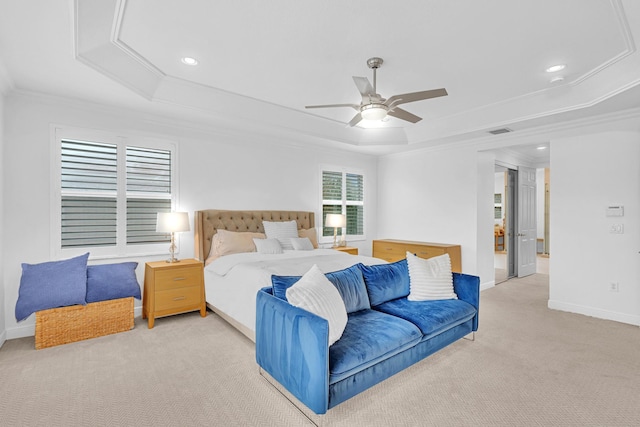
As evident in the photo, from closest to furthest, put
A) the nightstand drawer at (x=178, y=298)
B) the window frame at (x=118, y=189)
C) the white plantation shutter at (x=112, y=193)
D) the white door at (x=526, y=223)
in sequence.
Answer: the window frame at (x=118, y=189) → the white plantation shutter at (x=112, y=193) → the nightstand drawer at (x=178, y=298) → the white door at (x=526, y=223)

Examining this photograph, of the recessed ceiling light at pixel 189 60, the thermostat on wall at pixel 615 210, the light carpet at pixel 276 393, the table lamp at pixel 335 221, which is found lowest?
the light carpet at pixel 276 393

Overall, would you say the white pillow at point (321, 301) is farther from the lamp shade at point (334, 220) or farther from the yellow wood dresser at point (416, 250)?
the yellow wood dresser at point (416, 250)

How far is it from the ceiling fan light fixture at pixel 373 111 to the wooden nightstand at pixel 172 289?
266 centimetres

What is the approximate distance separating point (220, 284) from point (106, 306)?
1.16m

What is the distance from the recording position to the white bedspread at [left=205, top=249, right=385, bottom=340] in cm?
323

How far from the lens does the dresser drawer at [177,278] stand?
3.81 meters

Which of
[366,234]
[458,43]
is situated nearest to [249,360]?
[458,43]

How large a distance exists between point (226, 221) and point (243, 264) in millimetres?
1285

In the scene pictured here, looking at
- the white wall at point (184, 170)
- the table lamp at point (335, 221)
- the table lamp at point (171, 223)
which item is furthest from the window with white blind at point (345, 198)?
the table lamp at point (171, 223)

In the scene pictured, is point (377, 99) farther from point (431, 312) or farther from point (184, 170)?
point (184, 170)

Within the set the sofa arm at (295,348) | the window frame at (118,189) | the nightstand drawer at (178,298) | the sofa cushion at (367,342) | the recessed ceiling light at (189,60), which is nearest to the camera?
the sofa arm at (295,348)

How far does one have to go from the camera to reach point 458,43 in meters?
2.79

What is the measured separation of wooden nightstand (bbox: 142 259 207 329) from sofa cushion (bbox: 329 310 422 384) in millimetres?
2170

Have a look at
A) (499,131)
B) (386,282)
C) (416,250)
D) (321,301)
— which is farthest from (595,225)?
(321,301)
